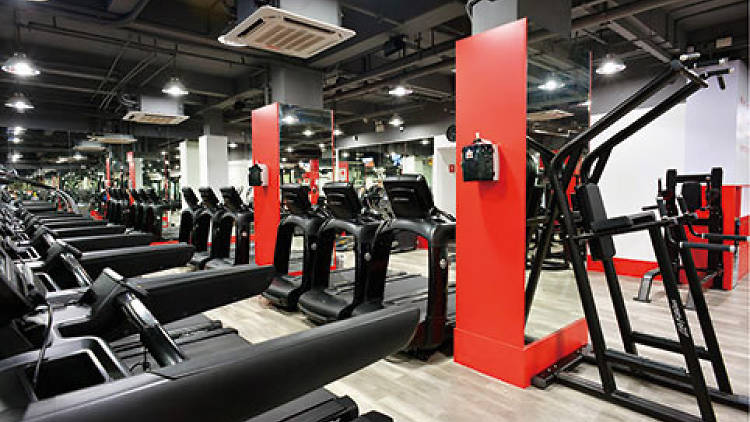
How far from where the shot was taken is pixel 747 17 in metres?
5.85

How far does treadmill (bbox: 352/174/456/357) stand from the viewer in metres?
3.14

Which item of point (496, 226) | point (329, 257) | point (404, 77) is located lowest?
point (329, 257)

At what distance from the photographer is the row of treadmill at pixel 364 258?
318 centimetres

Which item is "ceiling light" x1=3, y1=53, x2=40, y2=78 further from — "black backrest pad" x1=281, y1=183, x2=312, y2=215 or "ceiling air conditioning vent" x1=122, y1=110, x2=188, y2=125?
"black backrest pad" x1=281, y1=183, x2=312, y2=215

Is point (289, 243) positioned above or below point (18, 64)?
below

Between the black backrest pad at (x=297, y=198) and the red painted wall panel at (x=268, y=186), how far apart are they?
110 centimetres

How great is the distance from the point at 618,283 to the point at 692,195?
3.22m

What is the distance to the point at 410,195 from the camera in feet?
11.1

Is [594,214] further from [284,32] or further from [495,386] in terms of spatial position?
[284,32]

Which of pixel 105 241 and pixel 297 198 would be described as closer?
pixel 105 241

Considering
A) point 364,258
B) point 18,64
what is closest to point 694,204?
point 364,258

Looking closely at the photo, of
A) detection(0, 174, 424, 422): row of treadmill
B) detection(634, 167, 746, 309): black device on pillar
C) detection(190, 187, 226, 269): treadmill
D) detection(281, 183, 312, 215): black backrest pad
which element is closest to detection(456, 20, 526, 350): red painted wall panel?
detection(0, 174, 424, 422): row of treadmill

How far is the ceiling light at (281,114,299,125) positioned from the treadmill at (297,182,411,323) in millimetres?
Answer: 2305

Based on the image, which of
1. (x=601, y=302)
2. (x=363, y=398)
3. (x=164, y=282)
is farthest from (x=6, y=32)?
(x=601, y=302)
